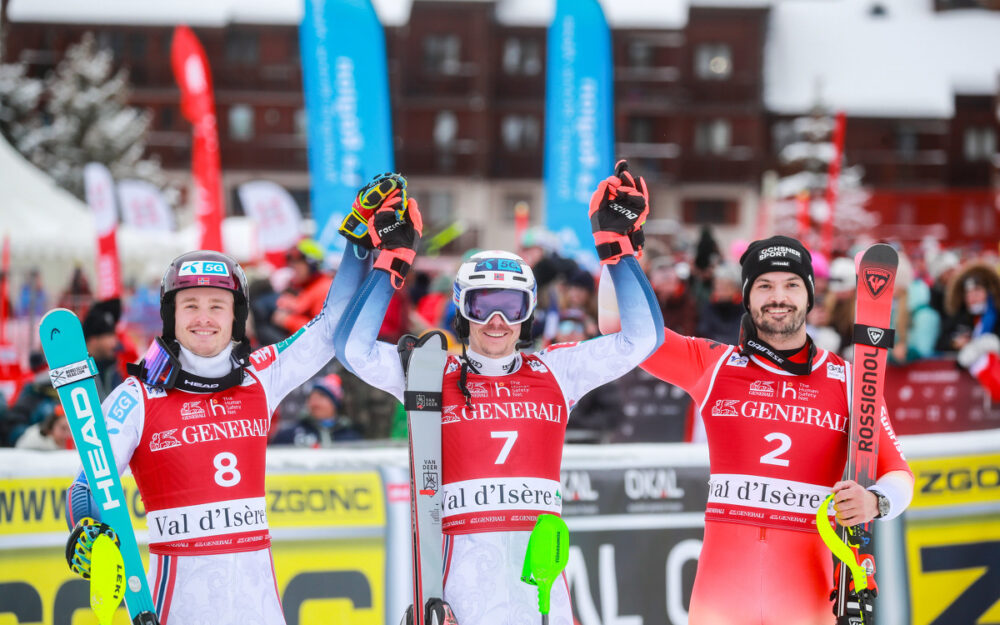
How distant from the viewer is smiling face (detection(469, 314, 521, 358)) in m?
3.85

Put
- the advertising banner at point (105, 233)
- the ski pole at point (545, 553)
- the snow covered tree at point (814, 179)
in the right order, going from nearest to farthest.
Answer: the ski pole at point (545, 553) < the advertising banner at point (105, 233) < the snow covered tree at point (814, 179)

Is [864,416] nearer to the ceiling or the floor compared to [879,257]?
nearer to the floor

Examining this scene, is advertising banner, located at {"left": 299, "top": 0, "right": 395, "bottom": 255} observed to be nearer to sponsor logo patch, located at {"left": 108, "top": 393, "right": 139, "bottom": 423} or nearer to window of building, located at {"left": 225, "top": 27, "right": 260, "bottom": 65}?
sponsor logo patch, located at {"left": 108, "top": 393, "right": 139, "bottom": 423}

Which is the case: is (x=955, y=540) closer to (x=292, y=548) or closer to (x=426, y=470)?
(x=426, y=470)

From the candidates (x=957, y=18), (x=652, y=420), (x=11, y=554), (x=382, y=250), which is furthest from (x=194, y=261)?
(x=957, y=18)

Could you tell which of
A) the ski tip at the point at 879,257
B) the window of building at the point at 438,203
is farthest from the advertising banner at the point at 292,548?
the window of building at the point at 438,203

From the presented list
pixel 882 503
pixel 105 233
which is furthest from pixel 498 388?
pixel 105 233

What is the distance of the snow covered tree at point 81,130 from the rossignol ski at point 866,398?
32628 millimetres

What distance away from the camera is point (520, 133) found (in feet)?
137

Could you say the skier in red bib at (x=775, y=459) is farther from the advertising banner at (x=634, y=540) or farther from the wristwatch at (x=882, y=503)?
the advertising banner at (x=634, y=540)

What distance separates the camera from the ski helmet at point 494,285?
12.5ft

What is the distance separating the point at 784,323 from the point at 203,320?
2.26 metres

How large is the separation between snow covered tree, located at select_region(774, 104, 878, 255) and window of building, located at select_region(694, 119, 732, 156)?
2358 millimetres

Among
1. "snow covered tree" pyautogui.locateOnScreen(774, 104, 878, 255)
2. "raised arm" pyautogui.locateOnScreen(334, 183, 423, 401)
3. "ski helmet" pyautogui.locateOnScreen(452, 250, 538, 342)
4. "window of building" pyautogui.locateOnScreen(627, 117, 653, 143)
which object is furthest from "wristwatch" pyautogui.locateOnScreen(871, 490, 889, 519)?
"window of building" pyautogui.locateOnScreen(627, 117, 653, 143)
